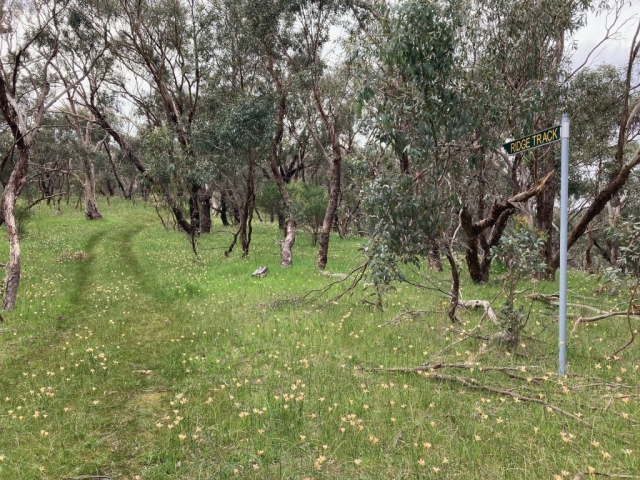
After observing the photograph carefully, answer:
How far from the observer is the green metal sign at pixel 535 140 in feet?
18.1

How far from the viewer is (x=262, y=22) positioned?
17.2 meters

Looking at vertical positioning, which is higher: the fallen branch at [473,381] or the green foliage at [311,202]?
the green foliage at [311,202]

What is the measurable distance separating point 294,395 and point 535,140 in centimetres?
470

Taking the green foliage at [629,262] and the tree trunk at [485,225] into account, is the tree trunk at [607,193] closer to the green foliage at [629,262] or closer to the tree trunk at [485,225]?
the tree trunk at [485,225]

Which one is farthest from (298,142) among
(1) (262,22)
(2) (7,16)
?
(2) (7,16)

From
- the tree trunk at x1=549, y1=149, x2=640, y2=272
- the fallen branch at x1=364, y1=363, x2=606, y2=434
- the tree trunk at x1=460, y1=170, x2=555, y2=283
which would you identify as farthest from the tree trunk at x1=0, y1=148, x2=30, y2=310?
the tree trunk at x1=549, y1=149, x2=640, y2=272

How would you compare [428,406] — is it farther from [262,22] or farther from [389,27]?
[262,22]

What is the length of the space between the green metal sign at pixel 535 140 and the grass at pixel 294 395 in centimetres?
306

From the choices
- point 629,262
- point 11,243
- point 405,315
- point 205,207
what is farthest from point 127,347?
point 205,207

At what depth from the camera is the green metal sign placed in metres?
5.51

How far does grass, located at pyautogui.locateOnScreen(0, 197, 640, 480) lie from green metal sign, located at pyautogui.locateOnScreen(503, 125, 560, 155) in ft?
10.0

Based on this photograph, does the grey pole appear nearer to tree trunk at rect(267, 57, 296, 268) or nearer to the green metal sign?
the green metal sign

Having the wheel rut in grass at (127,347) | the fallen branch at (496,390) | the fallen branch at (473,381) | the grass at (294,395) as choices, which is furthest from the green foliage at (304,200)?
the fallen branch at (496,390)

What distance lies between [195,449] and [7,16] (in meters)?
15.8
